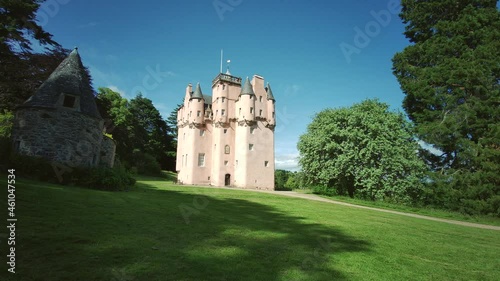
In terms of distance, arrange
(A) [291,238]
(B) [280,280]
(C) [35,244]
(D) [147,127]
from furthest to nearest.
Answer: (D) [147,127] < (A) [291,238] < (C) [35,244] < (B) [280,280]

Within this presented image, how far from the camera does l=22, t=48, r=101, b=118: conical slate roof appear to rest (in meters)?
16.6

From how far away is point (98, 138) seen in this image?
743 inches

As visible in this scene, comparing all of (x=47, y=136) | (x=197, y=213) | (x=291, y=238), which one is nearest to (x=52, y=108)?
(x=47, y=136)

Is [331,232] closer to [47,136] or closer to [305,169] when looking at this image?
[47,136]

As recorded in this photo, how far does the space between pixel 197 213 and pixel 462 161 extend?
2528 cm

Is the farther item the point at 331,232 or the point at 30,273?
the point at 331,232

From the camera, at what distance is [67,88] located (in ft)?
57.8

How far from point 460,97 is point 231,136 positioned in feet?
94.5

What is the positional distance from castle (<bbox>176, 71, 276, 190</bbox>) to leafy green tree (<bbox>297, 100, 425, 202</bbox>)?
9506 mm

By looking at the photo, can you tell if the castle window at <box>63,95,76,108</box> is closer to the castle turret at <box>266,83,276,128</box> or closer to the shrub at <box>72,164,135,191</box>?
the shrub at <box>72,164,135,191</box>

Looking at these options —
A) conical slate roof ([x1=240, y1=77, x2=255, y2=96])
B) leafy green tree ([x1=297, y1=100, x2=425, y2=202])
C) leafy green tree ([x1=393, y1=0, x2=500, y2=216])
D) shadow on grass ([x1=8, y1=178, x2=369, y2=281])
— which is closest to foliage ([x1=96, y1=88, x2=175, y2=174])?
conical slate roof ([x1=240, y1=77, x2=255, y2=96])

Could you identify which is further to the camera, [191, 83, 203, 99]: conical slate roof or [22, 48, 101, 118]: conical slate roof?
[191, 83, 203, 99]: conical slate roof

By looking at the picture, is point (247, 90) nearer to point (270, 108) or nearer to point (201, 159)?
point (270, 108)
